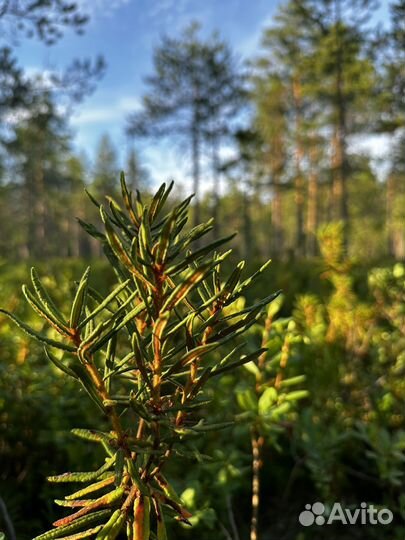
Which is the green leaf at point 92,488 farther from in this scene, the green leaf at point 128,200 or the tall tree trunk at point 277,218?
the tall tree trunk at point 277,218

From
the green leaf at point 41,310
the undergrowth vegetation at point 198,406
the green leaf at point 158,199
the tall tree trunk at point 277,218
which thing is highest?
the tall tree trunk at point 277,218

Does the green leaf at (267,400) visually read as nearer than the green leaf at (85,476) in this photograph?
No

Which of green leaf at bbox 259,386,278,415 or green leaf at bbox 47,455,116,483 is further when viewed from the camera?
green leaf at bbox 259,386,278,415

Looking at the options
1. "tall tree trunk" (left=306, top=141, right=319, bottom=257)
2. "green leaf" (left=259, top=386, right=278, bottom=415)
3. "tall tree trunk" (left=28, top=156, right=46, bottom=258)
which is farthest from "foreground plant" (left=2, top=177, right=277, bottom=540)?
"tall tree trunk" (left=28, top=156, right=46, bottom=258)

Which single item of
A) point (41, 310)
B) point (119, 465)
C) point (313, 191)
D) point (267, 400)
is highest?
point (313, 191)

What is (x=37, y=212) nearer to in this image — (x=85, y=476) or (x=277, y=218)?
(x=277, y=218)

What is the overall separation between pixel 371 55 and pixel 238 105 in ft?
35.3

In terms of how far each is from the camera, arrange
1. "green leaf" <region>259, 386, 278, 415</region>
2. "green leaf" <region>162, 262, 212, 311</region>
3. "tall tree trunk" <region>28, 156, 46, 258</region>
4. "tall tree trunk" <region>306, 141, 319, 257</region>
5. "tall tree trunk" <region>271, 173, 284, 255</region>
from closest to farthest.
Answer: "green leaf" <region>162, 262, 212, 311</region> < "green leaf" <region>259, 386, 278, 415</region> < "tall tree trunk" <region>271, 173, 284, 255</region> < "tall tree trunk" <region>306, 141, 319, 257</region> < "tall tree trunk" <region>28, 156, 46, 258</region>

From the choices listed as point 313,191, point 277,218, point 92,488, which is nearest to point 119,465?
point 92,488

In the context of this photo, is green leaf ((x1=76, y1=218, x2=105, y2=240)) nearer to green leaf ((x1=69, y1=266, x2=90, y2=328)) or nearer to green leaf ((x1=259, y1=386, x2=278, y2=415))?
green leaf ((x1=69, y1=266, x2=90, y2=328))

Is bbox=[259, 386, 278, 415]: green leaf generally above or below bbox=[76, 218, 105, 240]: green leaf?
below

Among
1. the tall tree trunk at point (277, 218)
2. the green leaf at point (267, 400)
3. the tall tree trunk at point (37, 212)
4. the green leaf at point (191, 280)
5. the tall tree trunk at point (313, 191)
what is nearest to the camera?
the green leaf at point (191, 280)

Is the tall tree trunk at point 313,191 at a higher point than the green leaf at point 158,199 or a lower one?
higher

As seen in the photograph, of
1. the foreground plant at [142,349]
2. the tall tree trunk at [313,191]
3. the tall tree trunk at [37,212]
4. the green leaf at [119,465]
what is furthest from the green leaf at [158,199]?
the tall tree trunk at [37,212]
